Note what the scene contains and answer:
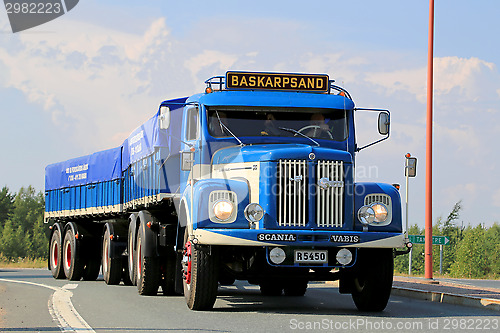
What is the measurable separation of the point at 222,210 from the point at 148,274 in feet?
14.3

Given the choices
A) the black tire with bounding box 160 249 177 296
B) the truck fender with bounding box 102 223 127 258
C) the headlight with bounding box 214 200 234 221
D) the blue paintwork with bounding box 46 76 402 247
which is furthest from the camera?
the truck fender with bounding box 102 223 127 258

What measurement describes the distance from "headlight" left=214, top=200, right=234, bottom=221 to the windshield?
1.98 m

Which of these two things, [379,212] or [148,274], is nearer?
[379,212]

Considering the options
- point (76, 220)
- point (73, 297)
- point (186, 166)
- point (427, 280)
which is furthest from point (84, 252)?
point (186, 166)

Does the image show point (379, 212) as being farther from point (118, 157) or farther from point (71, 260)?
point (71, 260)

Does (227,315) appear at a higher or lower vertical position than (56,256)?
higher

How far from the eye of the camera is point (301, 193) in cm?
1205

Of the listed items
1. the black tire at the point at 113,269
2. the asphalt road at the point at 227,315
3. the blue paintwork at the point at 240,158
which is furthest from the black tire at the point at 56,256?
the asphalt road at the point at 227,315

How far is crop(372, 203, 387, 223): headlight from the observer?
486 inches

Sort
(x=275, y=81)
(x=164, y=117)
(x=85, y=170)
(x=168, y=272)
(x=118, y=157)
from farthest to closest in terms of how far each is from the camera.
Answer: (x=85, y=170) < (x=118, y=157) < (x=168, y=272) < (x=275, y=81) < (x=164, y=117)

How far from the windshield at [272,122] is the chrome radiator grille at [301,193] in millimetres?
1678

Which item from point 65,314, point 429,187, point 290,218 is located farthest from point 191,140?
point 429,187

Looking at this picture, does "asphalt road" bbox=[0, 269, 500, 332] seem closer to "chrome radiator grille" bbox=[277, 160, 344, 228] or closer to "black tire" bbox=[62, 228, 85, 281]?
"chrome radiator grille" bbox=[277, 160, 344, 228]

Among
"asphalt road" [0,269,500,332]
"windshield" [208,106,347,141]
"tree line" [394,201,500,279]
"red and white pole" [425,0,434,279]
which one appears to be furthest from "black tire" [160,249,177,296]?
"tree line" [394,201,500,279]
